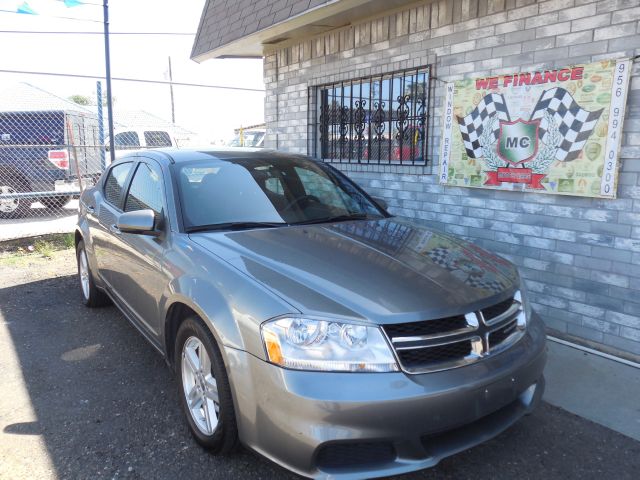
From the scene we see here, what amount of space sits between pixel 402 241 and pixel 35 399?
2560 millimetres

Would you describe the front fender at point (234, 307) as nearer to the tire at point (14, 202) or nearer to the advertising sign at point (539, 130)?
the advertising sign at point (539, 130)

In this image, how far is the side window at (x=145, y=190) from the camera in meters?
3.45

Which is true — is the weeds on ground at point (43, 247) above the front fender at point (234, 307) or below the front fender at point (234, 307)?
below

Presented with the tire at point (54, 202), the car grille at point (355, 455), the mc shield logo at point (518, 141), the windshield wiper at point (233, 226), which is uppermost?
the mc shield logo at point (518, 141)

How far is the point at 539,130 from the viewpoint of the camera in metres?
4.38

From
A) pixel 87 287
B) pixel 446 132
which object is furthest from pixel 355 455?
pixel 87 287

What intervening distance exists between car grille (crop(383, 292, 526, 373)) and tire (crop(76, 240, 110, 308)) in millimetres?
3670

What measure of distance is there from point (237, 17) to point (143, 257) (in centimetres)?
485

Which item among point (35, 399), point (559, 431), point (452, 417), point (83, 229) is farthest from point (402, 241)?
point (83, 229)

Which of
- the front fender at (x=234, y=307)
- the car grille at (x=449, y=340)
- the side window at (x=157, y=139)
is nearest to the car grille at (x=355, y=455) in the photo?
the car grille at (x=449, y=340)

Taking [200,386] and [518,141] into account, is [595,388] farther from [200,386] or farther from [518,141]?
[200,386]

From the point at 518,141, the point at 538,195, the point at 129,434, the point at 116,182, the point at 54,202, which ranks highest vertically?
the point at 518,141

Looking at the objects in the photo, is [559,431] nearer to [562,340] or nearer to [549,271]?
[562,340]

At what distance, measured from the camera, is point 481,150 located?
16.0ft
